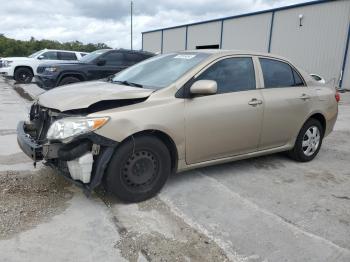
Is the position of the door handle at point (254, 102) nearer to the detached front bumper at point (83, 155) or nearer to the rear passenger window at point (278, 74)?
the rear passenger window at point (278, 74)

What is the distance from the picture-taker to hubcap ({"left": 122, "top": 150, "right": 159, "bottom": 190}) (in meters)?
3.77

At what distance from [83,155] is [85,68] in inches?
319

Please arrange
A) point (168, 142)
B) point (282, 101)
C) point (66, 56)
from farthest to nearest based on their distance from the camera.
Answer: point (66, 56) → point (282, 101) → point (168, 142)

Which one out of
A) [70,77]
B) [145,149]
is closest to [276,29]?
[70,77]

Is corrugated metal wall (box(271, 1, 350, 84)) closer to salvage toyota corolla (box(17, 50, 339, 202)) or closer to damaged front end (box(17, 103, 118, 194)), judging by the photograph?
salvage toyota corolla (box(17, 50, 339, 202))

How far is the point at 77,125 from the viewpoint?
3.49 meters

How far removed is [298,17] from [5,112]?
624 inches

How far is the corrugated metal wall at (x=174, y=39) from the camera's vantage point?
29.5 m

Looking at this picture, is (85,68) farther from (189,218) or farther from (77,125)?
(189,218)

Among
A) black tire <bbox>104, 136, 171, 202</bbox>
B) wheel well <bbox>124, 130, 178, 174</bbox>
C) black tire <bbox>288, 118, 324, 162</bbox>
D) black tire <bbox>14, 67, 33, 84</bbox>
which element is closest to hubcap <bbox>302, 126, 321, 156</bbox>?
black tire <bbox>288, 118, 324, 162</bbox>

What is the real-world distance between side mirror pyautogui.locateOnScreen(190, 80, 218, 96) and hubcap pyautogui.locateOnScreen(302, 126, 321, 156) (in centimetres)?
223

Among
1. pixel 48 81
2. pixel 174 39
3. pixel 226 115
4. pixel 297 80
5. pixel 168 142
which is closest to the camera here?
pixel 168 142

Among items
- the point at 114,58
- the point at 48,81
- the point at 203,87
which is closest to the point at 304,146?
the point at 203,87

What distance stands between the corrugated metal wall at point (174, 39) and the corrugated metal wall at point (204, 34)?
2.49ft
